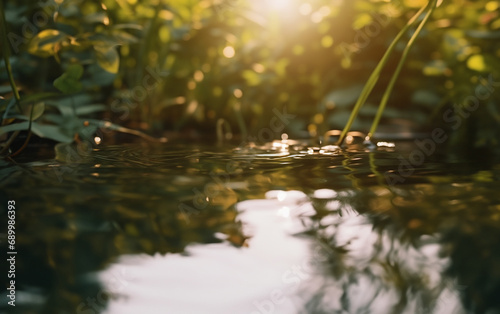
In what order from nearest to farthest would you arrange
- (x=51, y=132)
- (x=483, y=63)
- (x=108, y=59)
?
(x=51, y=132) < (x=108, y=59) < (x=483, y=63)

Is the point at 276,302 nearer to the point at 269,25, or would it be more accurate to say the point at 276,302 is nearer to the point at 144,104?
the point at 144,104

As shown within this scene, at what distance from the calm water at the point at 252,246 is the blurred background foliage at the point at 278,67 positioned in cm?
90

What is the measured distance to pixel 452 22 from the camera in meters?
1.77

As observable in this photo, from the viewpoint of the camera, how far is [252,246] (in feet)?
1.64

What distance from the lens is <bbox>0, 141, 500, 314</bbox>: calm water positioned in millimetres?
444

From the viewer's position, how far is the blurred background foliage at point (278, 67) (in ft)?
4.93

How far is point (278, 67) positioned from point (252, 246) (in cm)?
144

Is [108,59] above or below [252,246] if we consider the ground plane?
above

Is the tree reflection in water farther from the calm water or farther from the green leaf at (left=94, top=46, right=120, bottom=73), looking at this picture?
the green leaf at (left=94, top=46, right=120, bottom=73)

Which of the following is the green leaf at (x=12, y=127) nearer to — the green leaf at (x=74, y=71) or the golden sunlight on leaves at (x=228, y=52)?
the green leaf at (x=74, y=71)

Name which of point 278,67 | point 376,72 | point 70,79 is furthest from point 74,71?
point 278,67

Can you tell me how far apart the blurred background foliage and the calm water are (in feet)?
2.94

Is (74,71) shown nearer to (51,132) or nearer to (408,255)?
(51,132)

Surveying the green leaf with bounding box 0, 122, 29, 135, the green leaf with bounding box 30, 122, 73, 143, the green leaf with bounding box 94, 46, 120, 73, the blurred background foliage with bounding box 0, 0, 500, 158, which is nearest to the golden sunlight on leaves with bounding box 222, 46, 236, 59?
the blurred background foliage with bounding box 0, 0, 500, 158
